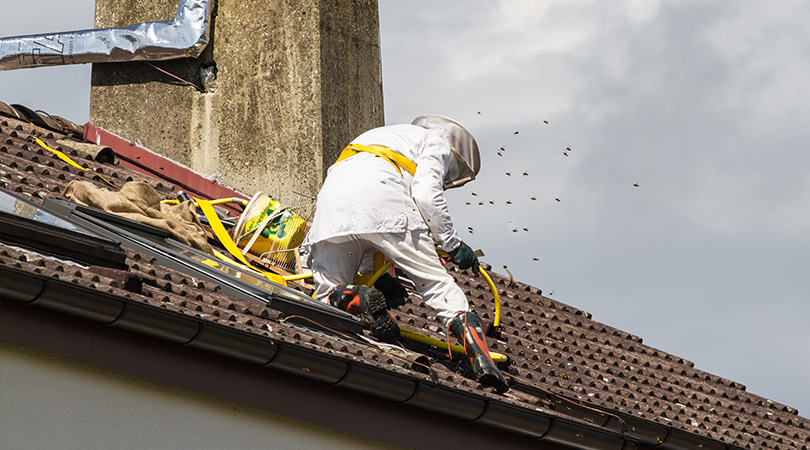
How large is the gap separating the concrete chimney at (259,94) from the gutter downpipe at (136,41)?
6.4 inches

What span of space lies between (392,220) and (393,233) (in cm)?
8

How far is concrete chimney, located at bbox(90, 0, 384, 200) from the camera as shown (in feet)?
33.5

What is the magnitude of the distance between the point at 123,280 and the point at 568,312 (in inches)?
236

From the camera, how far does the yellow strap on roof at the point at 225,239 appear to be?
7.62 meters

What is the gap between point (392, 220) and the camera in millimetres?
6816

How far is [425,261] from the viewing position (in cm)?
686

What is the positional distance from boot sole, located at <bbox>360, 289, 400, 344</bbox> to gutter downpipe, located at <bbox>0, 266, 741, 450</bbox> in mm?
1055

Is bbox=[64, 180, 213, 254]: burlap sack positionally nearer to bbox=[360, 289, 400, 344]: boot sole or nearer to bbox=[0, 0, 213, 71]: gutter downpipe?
bbox=[360, 289, 400, 344]: boot sole

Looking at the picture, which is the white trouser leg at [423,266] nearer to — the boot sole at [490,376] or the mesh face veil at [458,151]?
the boot sole at [490,376]

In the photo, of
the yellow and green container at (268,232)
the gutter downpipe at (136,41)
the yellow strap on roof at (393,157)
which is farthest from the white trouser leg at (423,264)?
the gutter downpipe at (136,41)

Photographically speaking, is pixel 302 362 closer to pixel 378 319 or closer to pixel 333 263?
pixel 378 319

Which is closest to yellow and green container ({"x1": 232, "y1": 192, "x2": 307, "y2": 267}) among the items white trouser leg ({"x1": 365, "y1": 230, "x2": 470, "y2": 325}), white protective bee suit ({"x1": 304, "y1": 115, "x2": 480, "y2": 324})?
white protective bee suit ({"x1": 304, "y1": 115, "x2": 480, "y2": 324})

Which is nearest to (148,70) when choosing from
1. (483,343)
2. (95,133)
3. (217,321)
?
(95,133)

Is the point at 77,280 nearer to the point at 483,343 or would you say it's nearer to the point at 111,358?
the point at 111,358
